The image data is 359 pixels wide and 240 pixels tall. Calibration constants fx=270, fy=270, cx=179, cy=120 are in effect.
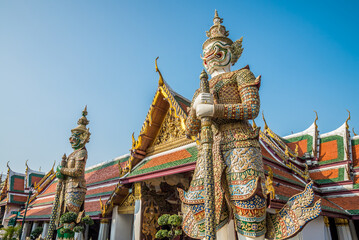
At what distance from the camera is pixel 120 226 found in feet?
26.0

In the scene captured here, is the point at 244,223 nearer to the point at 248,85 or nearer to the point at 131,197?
the point at 248,85

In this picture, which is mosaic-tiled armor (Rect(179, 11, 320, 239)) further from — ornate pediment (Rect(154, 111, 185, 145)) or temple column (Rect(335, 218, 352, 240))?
temple column (Rect(335, 218, 352, 240))

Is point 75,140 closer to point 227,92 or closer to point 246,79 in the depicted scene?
point 227,92

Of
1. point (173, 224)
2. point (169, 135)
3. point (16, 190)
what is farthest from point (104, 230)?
point (16, 190)

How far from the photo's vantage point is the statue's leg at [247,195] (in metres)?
2.99

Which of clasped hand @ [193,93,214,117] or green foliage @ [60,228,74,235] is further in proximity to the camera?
green foliage @ [60,228,74,235]

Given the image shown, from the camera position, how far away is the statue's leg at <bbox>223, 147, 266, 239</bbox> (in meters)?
2.99

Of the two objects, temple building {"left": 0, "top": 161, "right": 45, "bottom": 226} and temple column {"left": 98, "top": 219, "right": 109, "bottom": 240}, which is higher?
temple building {"left": 0, "top": 161, "right": 45, "bottom": 226}

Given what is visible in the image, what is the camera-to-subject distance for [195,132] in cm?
404

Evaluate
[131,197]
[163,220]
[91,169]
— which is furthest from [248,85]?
[91,169]

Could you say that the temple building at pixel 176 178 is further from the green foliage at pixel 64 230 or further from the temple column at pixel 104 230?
the green foliage at pixel 64 230

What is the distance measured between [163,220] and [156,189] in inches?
77.2

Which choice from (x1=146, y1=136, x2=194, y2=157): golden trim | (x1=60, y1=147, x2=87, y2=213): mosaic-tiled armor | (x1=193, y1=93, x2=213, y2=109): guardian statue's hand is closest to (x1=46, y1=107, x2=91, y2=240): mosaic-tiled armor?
(x1=60, y1=147, x2=87, y2=213): mosaic-tiled armor

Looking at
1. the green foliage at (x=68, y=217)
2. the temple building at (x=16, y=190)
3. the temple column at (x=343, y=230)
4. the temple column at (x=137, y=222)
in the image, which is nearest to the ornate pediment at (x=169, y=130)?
the temple column at (x=137, y=222)
